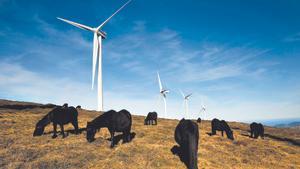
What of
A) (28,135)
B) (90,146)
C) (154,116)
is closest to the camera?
(90,146)

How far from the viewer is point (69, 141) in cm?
2586

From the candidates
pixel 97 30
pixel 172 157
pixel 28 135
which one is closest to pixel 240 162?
pixel 172 157

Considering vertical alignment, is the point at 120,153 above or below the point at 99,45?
below

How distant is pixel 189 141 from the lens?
20.5m

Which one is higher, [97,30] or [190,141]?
[97,30]

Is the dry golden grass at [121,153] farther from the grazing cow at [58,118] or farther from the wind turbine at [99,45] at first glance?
the wind turbine at [99,45]

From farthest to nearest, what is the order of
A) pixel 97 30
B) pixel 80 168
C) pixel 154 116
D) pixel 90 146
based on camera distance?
1. pixel 97 30
2. pixel 154 116
3. pixel 90 146
4. pixel 80 168

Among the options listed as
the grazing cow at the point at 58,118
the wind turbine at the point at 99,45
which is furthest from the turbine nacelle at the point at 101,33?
the grazing cow at the point at 58,118

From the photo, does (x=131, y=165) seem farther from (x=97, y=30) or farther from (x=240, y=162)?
(x=97, y=30)

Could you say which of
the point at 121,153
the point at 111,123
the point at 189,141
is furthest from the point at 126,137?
the point at 189,141

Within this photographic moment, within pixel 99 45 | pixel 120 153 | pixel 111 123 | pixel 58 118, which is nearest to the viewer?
pixel 120 153

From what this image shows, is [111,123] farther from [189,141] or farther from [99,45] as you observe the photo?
[99,45]

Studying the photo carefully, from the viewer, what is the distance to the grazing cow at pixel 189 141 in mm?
19531

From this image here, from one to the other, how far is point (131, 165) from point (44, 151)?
328 inches
